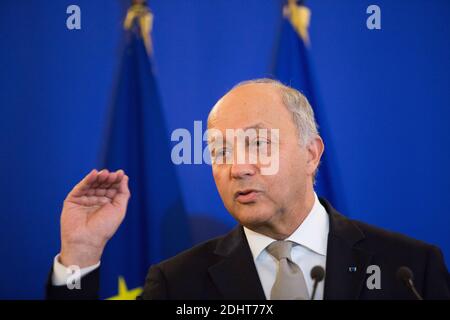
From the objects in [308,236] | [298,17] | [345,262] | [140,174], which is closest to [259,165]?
[308,236]

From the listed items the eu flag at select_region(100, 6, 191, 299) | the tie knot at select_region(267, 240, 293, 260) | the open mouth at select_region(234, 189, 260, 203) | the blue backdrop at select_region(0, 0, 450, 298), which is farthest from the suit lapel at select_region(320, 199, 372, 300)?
the eu flag at select_region(100, 6, 191, 299)

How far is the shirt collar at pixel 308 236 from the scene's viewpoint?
179 centimetres

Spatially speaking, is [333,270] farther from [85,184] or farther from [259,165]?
[85,184]

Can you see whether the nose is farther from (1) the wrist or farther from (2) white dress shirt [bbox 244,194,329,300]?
(1) the wrist

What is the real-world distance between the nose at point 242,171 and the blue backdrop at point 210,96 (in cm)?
66

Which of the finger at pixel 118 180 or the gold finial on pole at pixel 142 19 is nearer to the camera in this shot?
the finger at pixel 118 180

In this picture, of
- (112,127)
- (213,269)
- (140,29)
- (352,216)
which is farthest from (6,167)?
(352,216)

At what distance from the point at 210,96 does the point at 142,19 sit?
44 centimetres

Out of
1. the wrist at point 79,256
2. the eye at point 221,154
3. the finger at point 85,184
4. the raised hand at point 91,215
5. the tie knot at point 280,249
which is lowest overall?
the tie knot at point 280,249

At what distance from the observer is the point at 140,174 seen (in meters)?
2.36

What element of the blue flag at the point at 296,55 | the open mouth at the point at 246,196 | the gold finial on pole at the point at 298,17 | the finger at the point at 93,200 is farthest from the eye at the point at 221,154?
the gold finial on pole at the point at 298,17

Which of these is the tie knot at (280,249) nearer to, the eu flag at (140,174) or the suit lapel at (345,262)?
the suit lapel at (345,262)

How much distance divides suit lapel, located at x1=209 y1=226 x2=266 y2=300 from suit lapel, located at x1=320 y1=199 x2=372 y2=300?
0.72 ft

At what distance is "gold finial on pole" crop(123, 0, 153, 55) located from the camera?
2.34 metres
